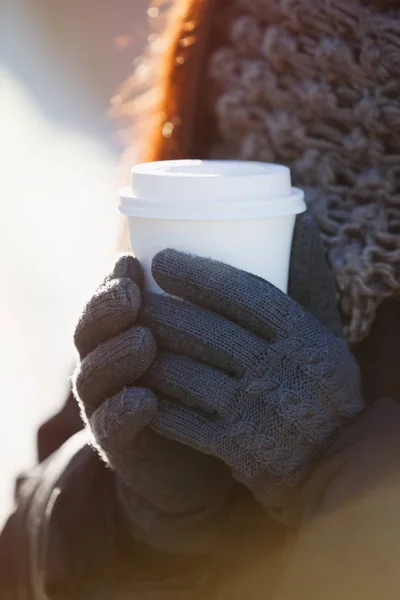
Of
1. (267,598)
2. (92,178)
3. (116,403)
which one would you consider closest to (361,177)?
(116,403)

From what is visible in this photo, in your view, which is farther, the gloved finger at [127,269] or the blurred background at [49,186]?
the blurred background at [49,186]

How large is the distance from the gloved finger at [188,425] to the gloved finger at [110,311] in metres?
0.09

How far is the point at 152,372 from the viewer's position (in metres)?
0.69

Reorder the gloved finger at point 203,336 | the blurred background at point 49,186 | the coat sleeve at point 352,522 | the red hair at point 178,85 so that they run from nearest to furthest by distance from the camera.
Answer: the coat sleeve at point 352,522 < the gloved finger at point 203,336 < the red hair at point 178,85 < the blurred background at point 49,186

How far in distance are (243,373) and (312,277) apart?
6.1 inches

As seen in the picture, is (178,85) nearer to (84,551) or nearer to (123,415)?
(123,415)

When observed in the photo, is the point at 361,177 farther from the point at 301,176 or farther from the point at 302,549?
the point at 302,549

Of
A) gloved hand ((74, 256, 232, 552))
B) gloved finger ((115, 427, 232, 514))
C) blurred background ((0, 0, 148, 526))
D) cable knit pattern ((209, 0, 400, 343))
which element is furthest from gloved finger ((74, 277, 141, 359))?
blurred background ((0, 0, 148, 526))

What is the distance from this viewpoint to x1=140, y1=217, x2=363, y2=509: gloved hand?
2.17ft

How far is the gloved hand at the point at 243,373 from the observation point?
0.66 metres

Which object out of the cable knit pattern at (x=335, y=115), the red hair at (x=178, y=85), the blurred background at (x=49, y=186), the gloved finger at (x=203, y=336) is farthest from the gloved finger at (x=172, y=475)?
the blurred background at (x=49, y=186)

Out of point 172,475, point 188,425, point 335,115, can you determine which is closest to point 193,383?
point 188,425

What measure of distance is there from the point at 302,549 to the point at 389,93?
1.53 ft

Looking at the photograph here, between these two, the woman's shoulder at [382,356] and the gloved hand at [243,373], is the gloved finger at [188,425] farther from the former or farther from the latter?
the woman's shoulder at [382,356]
